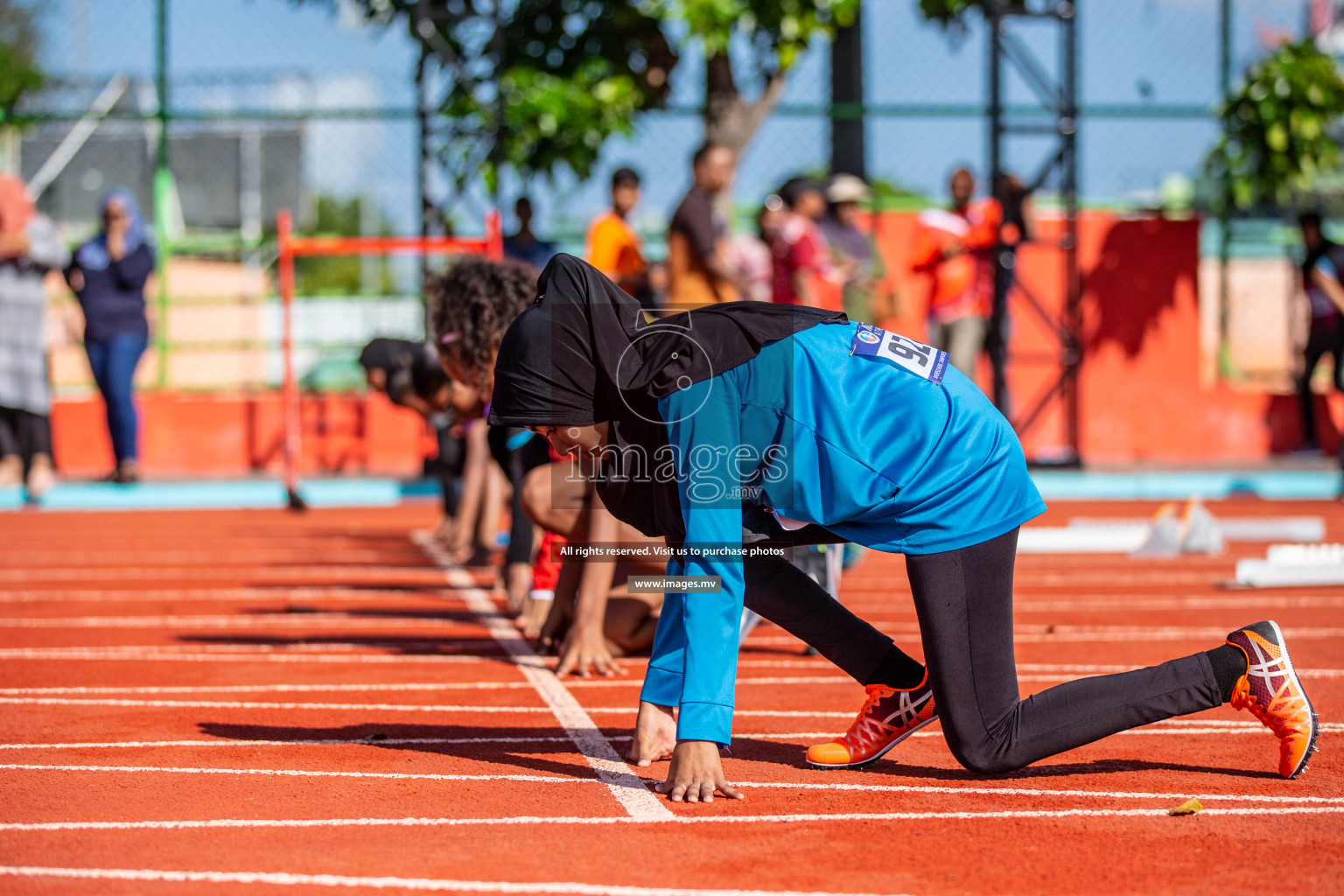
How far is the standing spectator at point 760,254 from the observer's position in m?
10.4

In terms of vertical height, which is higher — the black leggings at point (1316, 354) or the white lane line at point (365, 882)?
the black leggings at point (1316, 354)

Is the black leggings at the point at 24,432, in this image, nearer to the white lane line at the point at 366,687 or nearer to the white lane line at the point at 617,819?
the white lane line at the point at 366,687

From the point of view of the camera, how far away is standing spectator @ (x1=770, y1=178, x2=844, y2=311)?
10.1 m

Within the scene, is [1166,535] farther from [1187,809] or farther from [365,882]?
[365,882]

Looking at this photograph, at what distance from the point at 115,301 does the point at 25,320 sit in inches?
28.2

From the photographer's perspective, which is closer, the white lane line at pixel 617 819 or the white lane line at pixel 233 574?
the white lane line at pixel 617 819

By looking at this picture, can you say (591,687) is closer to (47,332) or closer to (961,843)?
(961,843)

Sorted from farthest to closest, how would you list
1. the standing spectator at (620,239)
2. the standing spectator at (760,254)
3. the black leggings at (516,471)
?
the standing spectator at (620,239) < the standing spectator at (760,254) < the black leggings at (516,471)

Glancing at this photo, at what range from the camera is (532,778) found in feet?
12.8

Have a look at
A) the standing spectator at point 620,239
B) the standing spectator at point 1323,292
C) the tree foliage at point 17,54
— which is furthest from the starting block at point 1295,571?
the tree foliage at point 17,54

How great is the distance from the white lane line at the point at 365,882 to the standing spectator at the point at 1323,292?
11.5 meters

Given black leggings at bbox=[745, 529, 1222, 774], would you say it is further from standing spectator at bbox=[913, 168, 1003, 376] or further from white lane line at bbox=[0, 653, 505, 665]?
standing spectator at bbox=[913, 168, 1003, 376]

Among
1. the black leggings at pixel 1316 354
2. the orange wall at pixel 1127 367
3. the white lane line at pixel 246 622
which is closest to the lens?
the white lane line at pixel 246 622

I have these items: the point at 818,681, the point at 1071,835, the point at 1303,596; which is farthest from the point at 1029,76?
the point at 1071,835
